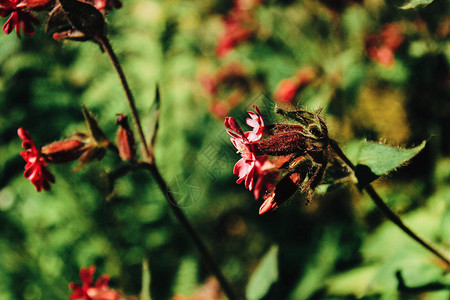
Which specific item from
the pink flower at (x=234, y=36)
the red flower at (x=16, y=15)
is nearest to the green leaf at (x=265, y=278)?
the red flower at (x=16, y=15)

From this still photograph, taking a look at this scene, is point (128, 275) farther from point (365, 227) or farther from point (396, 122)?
point (396, 122)

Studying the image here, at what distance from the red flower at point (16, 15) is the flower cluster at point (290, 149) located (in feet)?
1.84

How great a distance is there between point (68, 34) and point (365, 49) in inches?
49.9

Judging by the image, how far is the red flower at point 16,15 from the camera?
2.87 feet

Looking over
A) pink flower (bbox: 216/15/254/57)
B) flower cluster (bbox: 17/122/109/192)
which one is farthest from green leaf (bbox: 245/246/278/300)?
pink flower (bbox: 216/15/254/57)

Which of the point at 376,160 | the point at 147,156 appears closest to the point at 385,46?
the point at 376,160

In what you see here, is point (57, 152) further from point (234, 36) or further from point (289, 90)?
point (234, 36)

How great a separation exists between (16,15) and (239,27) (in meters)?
1.42

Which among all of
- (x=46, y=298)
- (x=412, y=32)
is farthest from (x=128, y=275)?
(x=412, y=32)

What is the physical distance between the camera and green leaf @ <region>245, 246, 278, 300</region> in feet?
3.76

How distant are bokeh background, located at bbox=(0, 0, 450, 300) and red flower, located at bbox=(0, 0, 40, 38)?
30.8 inches

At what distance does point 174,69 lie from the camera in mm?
2322

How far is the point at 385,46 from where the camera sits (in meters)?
1.69

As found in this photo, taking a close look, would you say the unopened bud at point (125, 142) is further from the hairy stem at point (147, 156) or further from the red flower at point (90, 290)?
the red flower at point (90, 290)
